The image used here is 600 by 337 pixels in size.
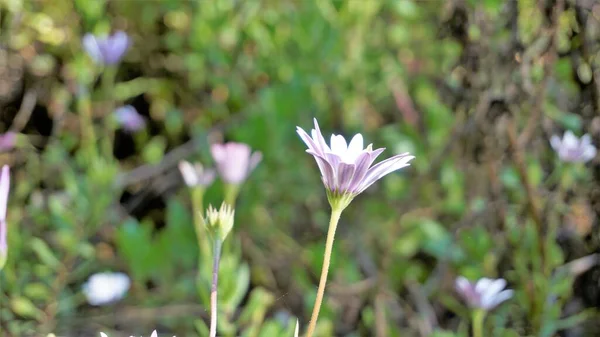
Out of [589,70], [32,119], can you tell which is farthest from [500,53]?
[32,119]

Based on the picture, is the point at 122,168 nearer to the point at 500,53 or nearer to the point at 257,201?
the point at 257,201

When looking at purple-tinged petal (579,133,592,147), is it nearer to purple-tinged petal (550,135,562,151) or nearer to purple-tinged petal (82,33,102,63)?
purple-tinged petal (550,135,562,151)

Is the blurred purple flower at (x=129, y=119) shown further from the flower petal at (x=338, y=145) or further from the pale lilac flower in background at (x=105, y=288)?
the flower petal at (x=338, y=145)

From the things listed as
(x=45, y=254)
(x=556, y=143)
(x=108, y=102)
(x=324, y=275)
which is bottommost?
(x=324, y=275)

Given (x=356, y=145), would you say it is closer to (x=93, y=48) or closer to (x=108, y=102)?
(x=93, y=48)

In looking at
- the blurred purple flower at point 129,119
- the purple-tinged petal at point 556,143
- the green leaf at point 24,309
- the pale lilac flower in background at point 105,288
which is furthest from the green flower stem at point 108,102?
the purple-tinged petal at point 556,143

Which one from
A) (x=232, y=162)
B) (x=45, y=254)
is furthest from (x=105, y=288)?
(x=232, y=162)
